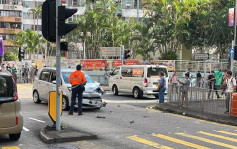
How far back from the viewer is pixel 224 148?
25.5 feet

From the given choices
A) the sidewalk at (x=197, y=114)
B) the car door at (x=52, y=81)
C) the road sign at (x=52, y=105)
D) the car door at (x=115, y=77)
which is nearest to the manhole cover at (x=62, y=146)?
the road sign at (x=52, y=105)

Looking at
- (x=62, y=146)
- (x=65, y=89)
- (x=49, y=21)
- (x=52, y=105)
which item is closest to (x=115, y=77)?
(x=65, y=89)

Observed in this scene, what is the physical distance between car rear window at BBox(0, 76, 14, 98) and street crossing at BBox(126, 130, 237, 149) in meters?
3.05

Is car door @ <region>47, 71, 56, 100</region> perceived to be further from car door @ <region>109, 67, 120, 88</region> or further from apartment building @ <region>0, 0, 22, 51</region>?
apartment building @ <region>0, 0, 22, 51</region>

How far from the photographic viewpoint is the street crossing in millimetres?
7961

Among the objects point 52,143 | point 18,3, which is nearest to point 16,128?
point 52,143

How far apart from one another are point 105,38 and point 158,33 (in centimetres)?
884

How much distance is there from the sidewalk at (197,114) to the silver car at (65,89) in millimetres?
2709

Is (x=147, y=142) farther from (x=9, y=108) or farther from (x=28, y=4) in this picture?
(x=28, y=4)

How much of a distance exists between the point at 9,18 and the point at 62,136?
2528 inches

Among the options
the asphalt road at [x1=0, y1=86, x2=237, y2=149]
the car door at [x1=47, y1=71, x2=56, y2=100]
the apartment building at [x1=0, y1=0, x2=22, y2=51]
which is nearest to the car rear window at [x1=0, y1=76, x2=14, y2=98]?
the asphalt road at [x1=0, y1=86, x2=237, y2=149]

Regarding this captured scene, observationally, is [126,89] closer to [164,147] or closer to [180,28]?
[164,147]

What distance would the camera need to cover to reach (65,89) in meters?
13.8

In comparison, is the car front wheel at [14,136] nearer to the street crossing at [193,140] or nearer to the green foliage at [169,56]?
the street crossing at [193,140]
